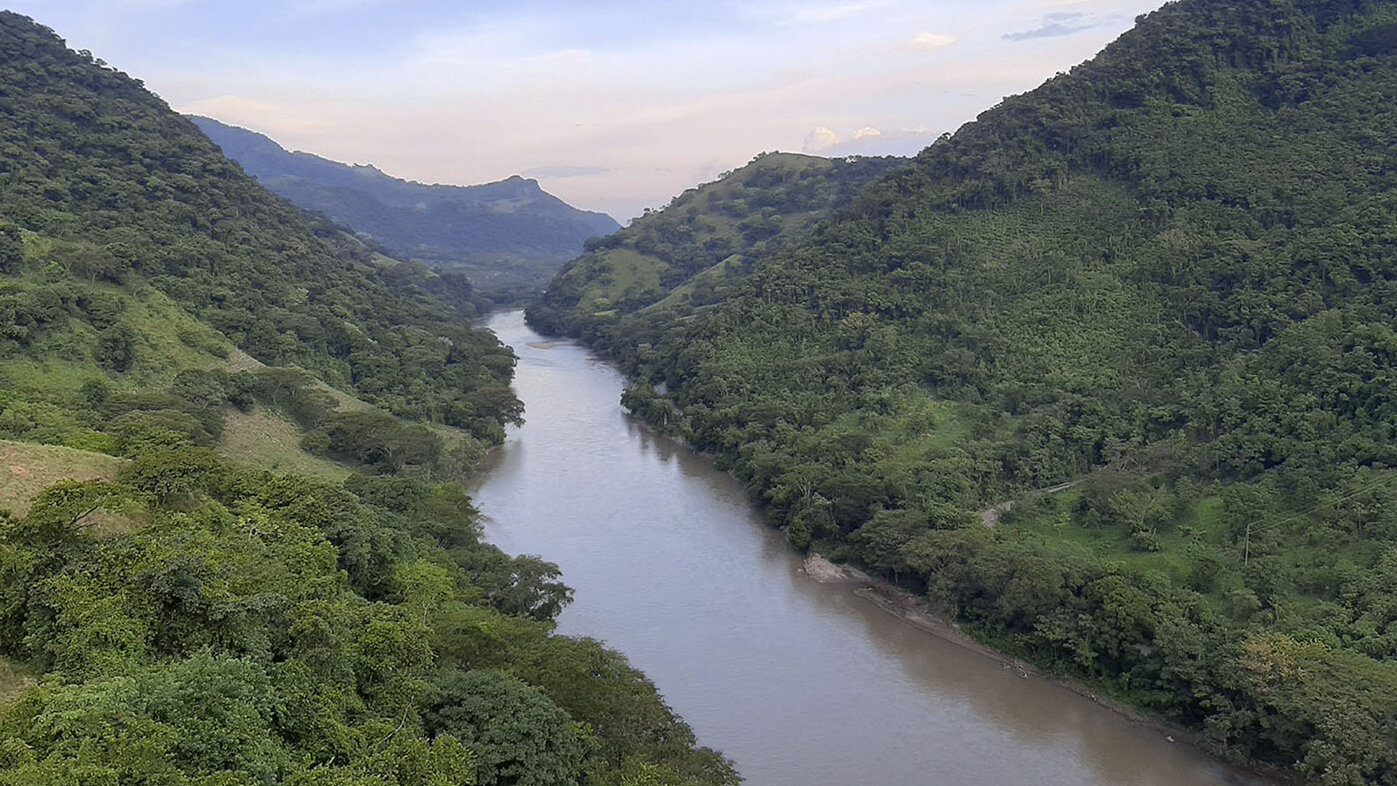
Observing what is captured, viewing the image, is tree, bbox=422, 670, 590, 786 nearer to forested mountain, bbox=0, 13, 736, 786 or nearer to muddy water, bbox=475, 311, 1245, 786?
forested mountain, bbox=0, 13, 736, 786

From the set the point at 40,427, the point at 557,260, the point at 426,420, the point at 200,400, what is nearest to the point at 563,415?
the point at 426,420

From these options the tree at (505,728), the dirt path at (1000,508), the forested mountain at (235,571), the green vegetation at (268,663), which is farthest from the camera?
the dirt path at (1000,508)

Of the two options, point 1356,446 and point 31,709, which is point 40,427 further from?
point 1356,446

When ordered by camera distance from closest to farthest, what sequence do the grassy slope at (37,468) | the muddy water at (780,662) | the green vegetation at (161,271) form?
the grassy slope at (37,468) → the muddy water at (780,662) → the green vegetation at (161,271)

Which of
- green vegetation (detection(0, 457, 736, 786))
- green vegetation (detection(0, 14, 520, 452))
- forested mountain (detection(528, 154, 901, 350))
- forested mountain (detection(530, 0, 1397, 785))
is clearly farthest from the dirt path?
forested mountain (detection(528, 154, 901, 350))

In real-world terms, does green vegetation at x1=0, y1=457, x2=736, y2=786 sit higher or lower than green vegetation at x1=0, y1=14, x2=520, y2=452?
lower

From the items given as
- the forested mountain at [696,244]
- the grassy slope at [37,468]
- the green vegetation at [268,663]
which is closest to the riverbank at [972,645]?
the green vegetation at [268,663]

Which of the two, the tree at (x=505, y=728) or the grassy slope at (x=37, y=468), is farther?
the grassy slope at (x=37, y=468)

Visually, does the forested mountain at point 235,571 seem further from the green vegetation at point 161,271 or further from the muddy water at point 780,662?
the muddy water at point 780,662
